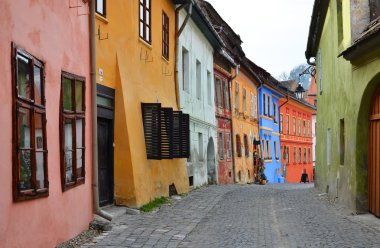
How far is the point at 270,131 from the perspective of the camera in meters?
38.9

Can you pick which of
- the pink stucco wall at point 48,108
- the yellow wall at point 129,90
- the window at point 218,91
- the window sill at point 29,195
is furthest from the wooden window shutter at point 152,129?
the window at point 218,91

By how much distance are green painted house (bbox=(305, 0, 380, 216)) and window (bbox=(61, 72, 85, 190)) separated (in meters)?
5.08

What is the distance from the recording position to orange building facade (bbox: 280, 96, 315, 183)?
143 ft

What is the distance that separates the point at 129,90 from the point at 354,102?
4820 mm

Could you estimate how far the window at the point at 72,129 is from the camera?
7941 mm

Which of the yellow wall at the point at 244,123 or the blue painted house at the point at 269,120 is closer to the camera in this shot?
the yellow wall at the point at 244,123

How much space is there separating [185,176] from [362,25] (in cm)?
717

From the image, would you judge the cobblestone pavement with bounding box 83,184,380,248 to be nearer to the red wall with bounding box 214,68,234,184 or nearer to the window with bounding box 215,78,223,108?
the red wall with bounding box 214,68,234,184

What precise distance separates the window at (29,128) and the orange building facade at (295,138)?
36319 mm

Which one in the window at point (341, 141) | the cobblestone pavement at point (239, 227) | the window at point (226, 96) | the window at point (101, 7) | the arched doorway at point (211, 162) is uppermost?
the window at point (101, 7)

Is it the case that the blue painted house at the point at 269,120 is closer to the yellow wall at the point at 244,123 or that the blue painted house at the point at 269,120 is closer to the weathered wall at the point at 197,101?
the yellow wall at the point at 244,123

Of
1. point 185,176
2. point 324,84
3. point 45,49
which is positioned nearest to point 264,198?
point 185,176

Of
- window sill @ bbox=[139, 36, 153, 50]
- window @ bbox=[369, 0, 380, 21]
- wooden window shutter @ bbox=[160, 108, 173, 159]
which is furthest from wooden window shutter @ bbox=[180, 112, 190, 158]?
window @ bbox=[369, 0, 380, 21]

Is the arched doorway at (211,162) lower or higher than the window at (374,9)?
lower
